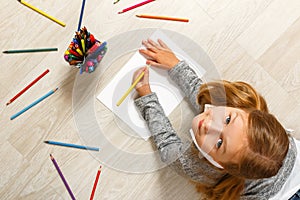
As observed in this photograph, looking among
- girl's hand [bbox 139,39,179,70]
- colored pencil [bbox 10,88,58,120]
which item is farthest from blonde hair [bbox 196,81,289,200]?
colored pencil [bbox 10,88,58,120]

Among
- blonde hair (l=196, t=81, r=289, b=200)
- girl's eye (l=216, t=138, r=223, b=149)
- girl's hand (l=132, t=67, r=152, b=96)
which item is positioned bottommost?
girl's hand (l=132, t=67, r=152, b=96)

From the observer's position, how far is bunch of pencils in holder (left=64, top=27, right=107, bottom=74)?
723 millimetres

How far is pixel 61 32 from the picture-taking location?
32.9 inches

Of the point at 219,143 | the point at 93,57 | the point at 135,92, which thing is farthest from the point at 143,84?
the point at 219,143

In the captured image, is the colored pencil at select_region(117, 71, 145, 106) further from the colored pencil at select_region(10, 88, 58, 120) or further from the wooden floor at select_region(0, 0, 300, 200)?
the colored pencil at select_region(10, 88, 58, 120)

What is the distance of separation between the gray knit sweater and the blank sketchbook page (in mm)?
16

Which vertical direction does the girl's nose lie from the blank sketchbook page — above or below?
above

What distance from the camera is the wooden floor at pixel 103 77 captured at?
0.82 m

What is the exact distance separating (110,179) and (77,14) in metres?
0.37

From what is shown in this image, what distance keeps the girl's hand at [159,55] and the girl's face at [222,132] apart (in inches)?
6.0

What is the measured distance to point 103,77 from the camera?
0.82m

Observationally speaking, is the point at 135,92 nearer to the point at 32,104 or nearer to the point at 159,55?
the point at 159,55

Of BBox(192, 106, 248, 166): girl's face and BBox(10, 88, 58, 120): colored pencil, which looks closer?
BBox(192, 106, 248, 166): girl's face

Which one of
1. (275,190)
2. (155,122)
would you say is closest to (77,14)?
(155,122)
